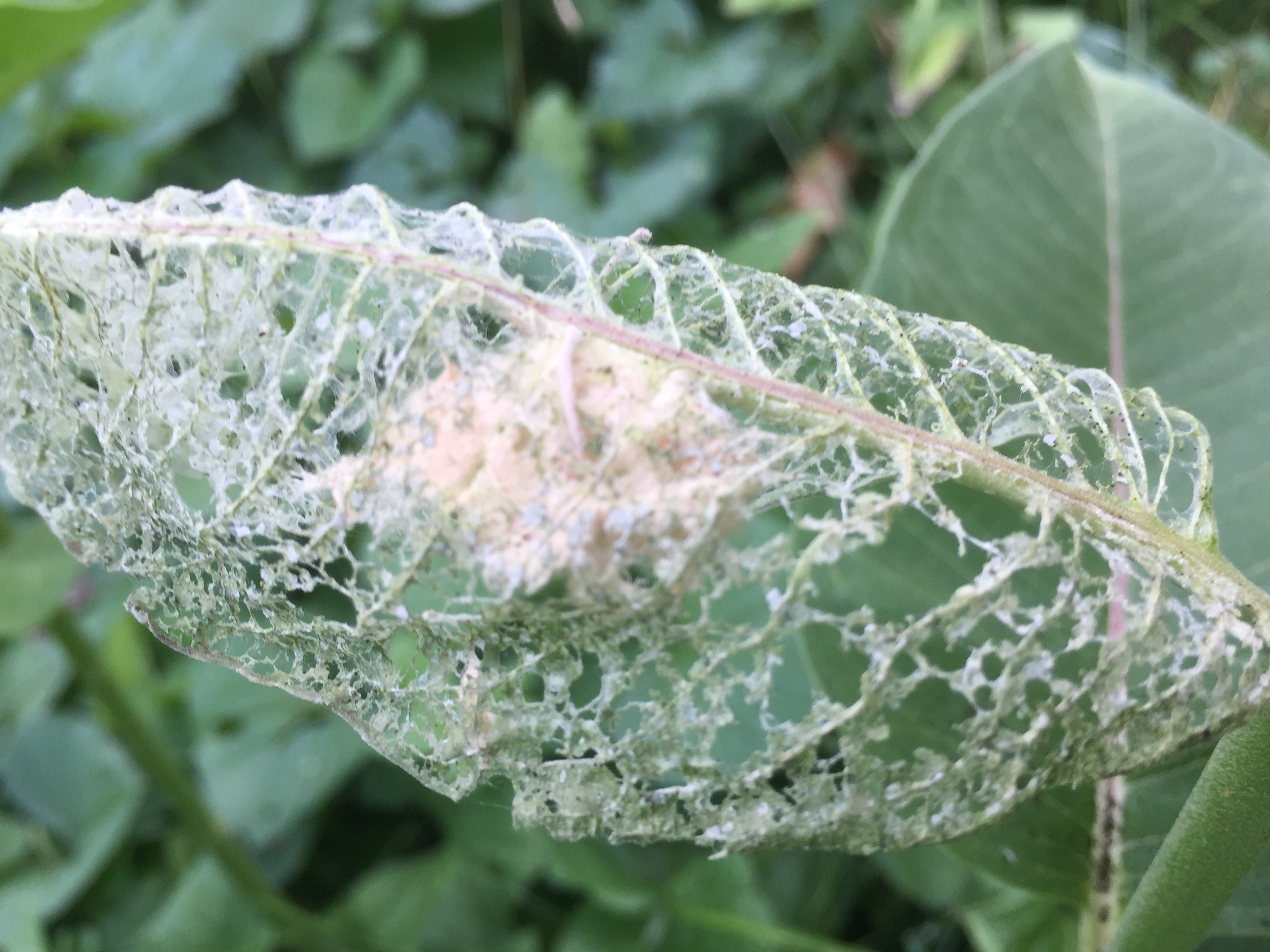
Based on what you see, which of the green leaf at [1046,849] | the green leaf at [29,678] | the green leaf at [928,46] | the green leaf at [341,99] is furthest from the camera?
the green leaf at [341,99]

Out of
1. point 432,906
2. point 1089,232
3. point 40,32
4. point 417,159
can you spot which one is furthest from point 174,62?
point 1089,232

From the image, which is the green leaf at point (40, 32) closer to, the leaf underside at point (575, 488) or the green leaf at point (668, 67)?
the leaf underside at point (575, 488)

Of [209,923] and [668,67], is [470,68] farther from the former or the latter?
[209,923]

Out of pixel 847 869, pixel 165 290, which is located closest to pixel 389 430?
pixel 165 290

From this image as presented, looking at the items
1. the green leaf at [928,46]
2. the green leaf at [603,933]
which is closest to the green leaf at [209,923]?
the green leaf at [603,933]

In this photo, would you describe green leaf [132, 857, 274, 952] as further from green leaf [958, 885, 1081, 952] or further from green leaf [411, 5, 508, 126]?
green leaf [411, 5, 508, 126]
